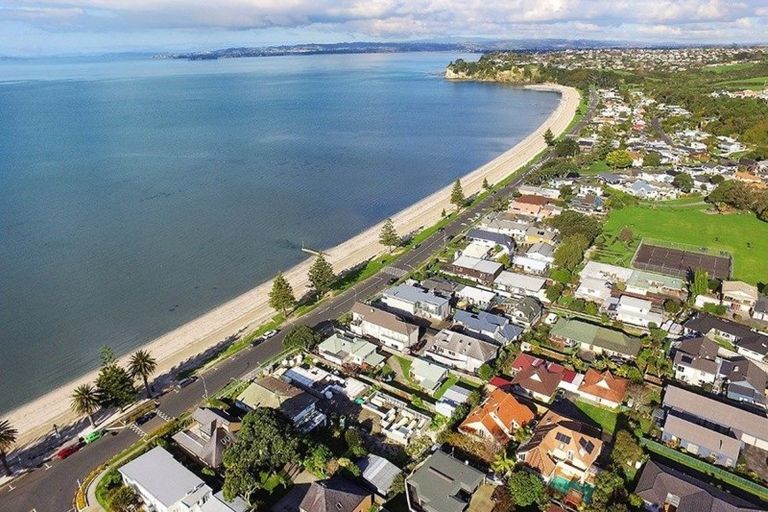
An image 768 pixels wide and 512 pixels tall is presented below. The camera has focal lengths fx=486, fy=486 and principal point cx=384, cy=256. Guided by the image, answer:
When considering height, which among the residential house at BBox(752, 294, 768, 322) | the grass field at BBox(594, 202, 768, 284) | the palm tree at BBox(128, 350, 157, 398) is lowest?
the grass field at BBox(594, 202, 768, 284)

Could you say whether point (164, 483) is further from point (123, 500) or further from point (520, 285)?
point (520, 285)

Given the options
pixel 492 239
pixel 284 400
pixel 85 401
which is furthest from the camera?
pixel 492 239

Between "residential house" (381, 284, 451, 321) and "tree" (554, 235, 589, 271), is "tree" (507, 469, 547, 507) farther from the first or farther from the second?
"tree" (554, 235, 589, 271)

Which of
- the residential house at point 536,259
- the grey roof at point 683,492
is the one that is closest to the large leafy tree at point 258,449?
the grey roof at point 683,492

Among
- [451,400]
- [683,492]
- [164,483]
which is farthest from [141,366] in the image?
[683,492]

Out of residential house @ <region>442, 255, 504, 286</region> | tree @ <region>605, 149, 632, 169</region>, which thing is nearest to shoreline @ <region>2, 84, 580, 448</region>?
residential house @ <region>442, 255, 504, 286</region>

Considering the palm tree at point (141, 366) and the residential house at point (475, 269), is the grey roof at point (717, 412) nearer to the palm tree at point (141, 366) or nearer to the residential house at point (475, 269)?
the residential house at point (475, 269)

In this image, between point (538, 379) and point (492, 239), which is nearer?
point (538, 379)
